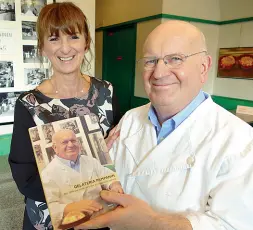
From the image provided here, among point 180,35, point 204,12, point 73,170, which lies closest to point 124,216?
point 73,170

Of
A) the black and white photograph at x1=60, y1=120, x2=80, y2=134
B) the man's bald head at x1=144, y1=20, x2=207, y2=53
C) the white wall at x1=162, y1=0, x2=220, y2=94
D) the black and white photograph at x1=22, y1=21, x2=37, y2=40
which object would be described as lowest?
the black and white photograph at x1=60, y1=120, x2=80, y2=134

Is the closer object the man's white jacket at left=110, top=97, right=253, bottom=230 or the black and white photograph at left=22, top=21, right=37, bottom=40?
the man's white jacket at left=110, top=97, right=253, bottom=230

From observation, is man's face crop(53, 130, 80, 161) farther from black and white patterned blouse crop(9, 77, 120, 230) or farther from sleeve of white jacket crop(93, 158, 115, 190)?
black and white patterned blouse crop(9, 77, 120, 230)

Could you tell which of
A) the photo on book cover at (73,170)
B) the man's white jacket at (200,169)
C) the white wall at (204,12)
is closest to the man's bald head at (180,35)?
the man's white jacket at (200,169)

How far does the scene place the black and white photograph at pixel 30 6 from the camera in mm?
2211

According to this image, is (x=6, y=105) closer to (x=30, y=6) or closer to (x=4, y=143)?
(x=4, y=143)

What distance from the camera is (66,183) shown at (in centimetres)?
78

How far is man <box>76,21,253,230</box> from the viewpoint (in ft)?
2.38

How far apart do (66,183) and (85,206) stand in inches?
3.6

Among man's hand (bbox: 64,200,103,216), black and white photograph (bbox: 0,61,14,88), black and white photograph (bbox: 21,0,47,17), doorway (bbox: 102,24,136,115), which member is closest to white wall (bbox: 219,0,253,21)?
doorway (bbox: 102,24,136,115)

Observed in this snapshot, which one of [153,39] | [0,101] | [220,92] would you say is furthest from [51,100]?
[220,92]

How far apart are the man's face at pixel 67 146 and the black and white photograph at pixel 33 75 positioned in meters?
1.69

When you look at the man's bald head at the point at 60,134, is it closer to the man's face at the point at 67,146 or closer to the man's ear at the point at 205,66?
the man's face at the point at 67,146

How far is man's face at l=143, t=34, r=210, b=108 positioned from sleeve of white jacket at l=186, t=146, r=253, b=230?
261 millimetres
